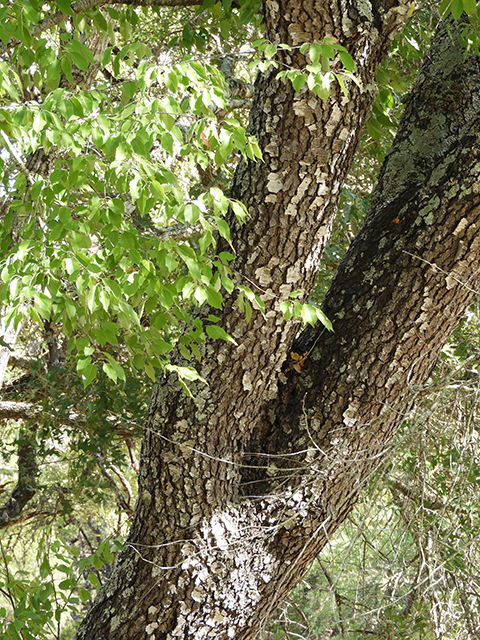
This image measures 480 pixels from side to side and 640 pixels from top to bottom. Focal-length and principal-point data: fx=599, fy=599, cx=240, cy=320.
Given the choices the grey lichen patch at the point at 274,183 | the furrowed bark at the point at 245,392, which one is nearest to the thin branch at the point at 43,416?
the furrowed bark at the point at 245,392

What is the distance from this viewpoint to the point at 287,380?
2.12 metres

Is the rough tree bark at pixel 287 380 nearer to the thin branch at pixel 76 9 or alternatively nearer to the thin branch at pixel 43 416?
the thin branch at pixel 76 9

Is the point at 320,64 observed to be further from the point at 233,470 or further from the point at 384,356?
the point at 233,470

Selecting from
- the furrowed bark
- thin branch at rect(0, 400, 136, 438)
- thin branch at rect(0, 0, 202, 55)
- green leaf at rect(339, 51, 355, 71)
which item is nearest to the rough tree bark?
the furrowed bark

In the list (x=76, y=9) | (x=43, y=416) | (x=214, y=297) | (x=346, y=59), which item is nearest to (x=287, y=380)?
(x=214, y=297)

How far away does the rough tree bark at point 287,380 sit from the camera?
1.91m

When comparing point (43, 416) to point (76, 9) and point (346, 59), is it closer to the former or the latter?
point (76, 9)

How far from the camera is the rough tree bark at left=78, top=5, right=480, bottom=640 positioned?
6.26ft

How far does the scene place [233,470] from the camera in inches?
81.2

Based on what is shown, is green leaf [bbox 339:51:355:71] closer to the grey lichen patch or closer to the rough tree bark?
the rough tree bark

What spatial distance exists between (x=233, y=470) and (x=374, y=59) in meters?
1.49

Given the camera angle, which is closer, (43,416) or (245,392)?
(245,392)

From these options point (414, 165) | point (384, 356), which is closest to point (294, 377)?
point (384, 356)

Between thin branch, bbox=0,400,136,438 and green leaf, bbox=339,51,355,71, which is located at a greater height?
green leaf, bbox=339,51,355,71
